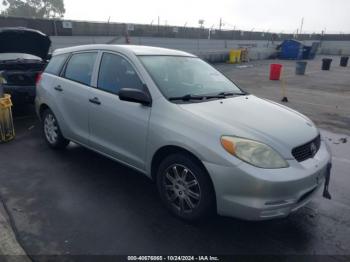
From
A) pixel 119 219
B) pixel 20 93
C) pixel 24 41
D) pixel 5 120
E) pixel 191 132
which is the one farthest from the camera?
pixel 24 41

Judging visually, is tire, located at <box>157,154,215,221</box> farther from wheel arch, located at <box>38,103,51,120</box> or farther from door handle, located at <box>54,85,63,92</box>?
wheel arch, located at <box>38,103,51,120</box>

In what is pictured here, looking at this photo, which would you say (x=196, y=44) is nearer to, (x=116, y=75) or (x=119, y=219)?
(x=116, y=75)

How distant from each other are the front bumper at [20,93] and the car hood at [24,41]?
1.50 meters

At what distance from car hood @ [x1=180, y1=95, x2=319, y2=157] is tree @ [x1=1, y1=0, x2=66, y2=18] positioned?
51.9 meters

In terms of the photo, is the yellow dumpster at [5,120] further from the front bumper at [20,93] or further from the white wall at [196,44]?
the white wall at [196,44]

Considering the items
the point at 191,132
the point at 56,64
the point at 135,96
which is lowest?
the point at 191,132

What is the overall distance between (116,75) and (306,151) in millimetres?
2368

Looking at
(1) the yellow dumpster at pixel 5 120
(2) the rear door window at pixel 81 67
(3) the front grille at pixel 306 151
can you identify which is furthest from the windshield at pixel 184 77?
(1) the yellow dumpster at pixel 5 120

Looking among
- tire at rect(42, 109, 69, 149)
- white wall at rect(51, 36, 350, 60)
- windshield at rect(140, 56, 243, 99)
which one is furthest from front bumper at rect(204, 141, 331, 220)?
white wall at rect(51, 36, 350, 60)

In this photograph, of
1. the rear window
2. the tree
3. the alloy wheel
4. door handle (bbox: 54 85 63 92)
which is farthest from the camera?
the tree

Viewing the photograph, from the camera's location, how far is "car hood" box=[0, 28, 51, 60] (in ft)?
25.2

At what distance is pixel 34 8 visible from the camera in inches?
2190

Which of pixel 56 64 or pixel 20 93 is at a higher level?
pixel 56 64

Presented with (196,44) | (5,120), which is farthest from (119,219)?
(196,44)
